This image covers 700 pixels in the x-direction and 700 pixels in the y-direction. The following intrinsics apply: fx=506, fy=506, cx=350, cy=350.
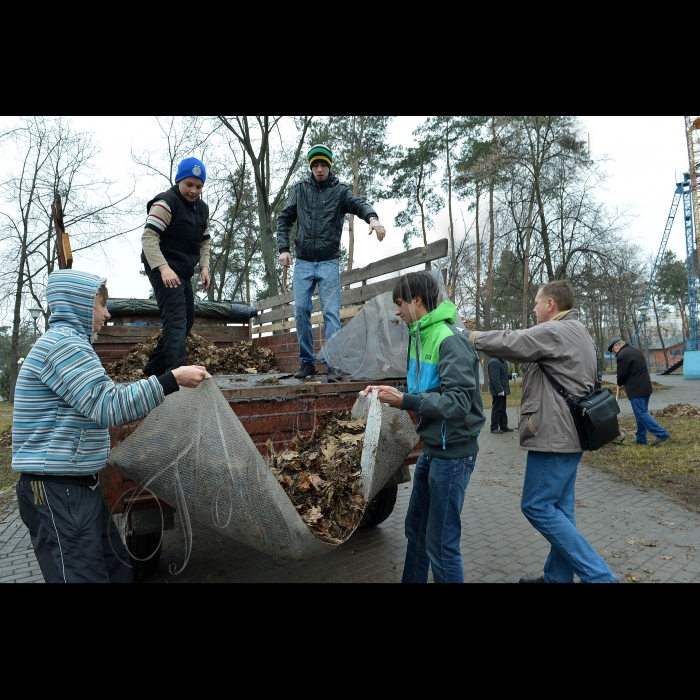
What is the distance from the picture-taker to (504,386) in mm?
10031

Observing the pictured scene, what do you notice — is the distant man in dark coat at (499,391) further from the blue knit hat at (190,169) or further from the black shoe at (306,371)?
the blue knit hat at (190,169)

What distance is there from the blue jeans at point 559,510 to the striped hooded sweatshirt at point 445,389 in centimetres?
50

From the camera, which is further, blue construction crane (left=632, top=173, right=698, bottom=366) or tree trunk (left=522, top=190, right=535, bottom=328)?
blue construction crane (left=632, top=173, right=698, bottom=366)

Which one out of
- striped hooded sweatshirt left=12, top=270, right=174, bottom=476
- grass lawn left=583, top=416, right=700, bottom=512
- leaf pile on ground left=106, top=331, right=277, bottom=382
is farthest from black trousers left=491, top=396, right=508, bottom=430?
striped hooded sweatshirt left=12, top=270, right=174, bottom=476

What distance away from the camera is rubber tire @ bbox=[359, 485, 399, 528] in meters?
4.41

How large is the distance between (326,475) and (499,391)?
307 inches

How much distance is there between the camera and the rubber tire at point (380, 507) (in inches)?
174

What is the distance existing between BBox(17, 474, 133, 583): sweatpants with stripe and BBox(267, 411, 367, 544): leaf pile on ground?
99 cm

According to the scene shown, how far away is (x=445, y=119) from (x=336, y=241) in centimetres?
1907

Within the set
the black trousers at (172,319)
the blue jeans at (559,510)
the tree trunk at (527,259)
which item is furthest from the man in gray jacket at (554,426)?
the tree trunk at (527,259)

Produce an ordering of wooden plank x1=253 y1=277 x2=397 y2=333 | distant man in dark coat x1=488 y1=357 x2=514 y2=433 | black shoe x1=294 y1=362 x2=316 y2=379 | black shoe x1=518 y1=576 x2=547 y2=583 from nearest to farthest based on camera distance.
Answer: black shoe x1=518 y1=576 x2=547 y2=583, wooden plank x1=253 y1=277 x2=397 y2=333, black shoe x1=294 y1=362 x2=316 y2=379, distant man in dark coat x1=488 y1=357 x2=514 y2=433

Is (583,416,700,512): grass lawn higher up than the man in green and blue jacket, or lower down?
lower down

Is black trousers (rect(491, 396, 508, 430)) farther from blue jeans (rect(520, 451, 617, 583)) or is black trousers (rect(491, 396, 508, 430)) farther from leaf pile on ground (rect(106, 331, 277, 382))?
blue jeans (rect(520, 451, 617, 583))

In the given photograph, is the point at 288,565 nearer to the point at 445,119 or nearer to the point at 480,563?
the point at 480,563
